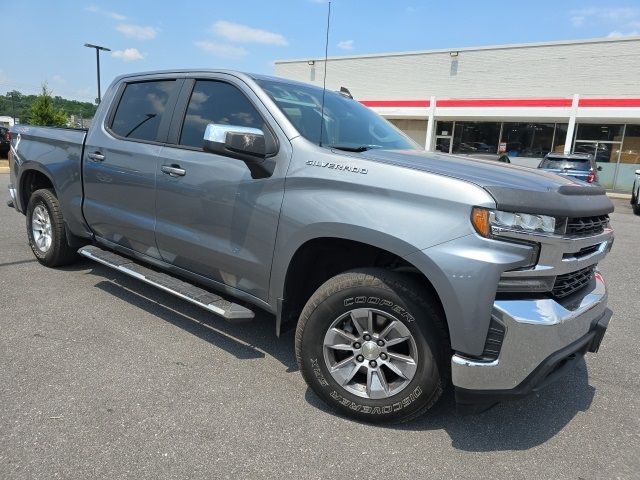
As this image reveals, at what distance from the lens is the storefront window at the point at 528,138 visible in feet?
79.6

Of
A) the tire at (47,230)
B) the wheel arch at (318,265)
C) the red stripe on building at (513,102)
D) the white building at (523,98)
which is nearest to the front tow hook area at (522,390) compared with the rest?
the wheel arch at (318,265)

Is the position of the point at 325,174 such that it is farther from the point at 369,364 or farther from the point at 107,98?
the point at 107,98

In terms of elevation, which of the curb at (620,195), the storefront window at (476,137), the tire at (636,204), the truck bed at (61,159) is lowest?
the curb at (620,195)

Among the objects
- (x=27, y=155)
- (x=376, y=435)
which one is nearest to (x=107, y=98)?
(x=27, y=155)

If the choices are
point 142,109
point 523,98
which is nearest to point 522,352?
point 142,109

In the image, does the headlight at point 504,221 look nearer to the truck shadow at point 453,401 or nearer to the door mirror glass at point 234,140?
the truck shadow at point 453,401

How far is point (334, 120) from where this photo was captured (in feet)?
11.8

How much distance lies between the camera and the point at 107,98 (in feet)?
15.2

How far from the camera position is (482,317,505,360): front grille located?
91.6 inches

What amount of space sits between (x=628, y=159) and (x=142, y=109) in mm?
24351

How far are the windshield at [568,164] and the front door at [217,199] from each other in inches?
506

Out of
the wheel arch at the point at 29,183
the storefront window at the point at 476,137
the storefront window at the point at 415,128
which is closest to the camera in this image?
the wheel arch at the point at 29,183

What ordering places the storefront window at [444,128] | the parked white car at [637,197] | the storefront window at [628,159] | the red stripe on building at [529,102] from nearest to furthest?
1. the parked white car at [637,197]
2. the red stripe on building at [529,102]
3. the storefront window at [628,159]
4. the storefront window at [444,128]

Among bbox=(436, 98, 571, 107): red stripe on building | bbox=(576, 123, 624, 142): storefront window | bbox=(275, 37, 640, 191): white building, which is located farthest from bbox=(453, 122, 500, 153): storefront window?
bbox=(576, 123, 624, 142): storefront window
